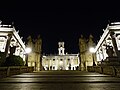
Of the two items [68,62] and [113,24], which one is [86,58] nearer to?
[113,24]

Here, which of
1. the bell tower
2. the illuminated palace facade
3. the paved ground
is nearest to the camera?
the paved ground

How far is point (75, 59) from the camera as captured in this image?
88312mm

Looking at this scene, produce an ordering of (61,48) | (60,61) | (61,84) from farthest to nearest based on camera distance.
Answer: (61,48) → (60,61) → (61,84)

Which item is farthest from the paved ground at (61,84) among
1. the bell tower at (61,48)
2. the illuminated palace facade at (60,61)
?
the bell tower at (61,48)

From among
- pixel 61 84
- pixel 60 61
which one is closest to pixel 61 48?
pixel 60 61

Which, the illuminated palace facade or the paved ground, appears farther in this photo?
the illuminated palace facade

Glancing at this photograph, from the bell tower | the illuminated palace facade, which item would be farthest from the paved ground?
the bell tower

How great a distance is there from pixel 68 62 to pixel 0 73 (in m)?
78.5

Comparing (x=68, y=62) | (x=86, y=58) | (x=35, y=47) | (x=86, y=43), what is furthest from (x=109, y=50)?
(x=68, y=62)

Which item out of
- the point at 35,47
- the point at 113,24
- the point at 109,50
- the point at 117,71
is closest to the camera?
the point at 117,71

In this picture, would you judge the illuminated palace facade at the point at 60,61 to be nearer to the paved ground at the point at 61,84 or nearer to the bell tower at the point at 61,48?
the bell tower at the point at 61,48

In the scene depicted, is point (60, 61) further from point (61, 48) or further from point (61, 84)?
point (61, 84)

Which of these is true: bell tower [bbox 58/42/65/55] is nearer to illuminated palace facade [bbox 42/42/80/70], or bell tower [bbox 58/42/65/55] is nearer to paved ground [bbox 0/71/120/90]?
illuminated palace facade [bbox 42/42/80/70]

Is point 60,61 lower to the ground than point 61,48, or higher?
lower
